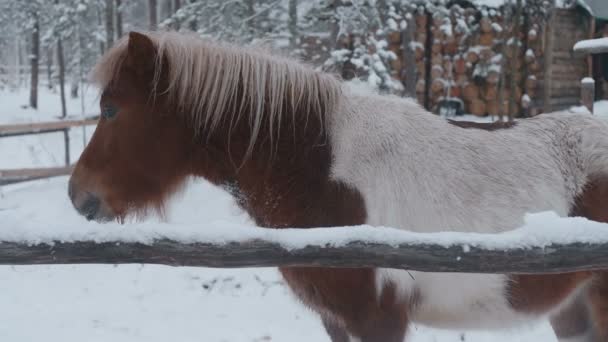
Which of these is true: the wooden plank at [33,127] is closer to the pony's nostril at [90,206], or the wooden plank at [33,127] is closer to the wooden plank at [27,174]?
the wooden plank at [27,174]

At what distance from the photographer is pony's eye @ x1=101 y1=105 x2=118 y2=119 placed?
2.79 meters

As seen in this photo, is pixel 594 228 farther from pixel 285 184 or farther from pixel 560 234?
pixel 285 184

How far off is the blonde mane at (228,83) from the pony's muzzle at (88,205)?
0.61 m

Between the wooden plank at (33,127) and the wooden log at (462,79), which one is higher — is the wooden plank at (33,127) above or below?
below

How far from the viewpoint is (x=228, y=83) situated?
278 centimetres

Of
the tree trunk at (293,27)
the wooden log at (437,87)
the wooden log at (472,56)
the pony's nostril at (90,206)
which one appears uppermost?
the tree trunk at (293,27)

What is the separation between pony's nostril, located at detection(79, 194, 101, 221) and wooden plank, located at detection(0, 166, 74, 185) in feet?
26.4

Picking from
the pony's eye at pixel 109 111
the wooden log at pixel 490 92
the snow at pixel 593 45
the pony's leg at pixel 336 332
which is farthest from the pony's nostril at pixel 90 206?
the wooden log at pixel 490 92

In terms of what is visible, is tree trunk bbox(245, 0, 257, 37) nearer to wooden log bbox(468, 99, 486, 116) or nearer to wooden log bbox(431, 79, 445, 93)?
wooden log bbox(431, 79, 445, 93)

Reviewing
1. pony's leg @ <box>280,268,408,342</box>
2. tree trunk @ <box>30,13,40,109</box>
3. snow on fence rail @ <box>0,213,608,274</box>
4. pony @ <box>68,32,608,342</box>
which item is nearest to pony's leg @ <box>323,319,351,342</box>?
pony @ <box>68,32,608,342</box>

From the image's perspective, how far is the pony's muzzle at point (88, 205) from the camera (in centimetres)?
278

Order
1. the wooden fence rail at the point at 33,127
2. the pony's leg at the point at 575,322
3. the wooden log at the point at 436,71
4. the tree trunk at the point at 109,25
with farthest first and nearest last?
the tree trunk at the point at 109,25, the wooden log at the point at 436,71, the wooden fence rail at the point at 33,127, the pony's leg at the point at 575,322

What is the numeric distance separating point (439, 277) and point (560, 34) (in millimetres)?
14229

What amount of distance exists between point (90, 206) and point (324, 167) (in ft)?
4.26
